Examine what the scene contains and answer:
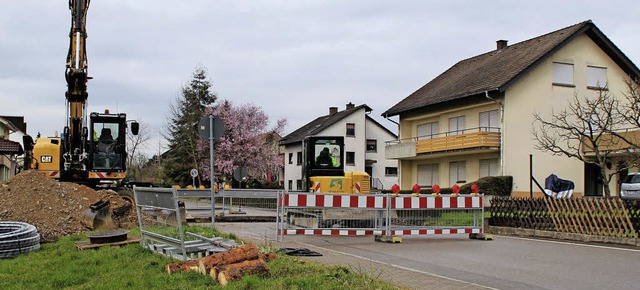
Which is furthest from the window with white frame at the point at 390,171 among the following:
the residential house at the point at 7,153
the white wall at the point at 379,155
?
the residential house at the point at 7,153

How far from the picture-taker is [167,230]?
10.2 meters

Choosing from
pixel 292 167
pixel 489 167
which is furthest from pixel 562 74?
pixel 292 167

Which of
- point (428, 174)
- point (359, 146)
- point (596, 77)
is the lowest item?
point (428, 174)

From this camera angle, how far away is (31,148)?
77.0 feet

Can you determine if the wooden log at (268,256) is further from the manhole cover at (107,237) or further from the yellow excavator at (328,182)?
the yellow excavator at (328,182)

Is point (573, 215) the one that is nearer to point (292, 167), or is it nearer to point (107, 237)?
point (107, 237)

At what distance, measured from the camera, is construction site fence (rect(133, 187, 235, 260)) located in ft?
30.2

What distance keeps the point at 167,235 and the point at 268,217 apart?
13976 mm

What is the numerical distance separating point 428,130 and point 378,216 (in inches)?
1105

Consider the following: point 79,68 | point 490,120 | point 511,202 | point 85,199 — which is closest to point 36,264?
→ point 85,199

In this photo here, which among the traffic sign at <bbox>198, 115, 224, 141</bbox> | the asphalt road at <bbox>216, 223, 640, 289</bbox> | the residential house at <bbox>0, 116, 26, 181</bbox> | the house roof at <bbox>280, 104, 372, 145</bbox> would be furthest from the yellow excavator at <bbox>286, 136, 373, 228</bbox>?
the house roof at <bbox>280, 104, 372, 145</bbox>

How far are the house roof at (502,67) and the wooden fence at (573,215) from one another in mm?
17074

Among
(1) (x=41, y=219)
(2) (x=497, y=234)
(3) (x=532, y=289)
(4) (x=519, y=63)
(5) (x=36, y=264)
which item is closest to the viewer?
(3) (x=532, y=289)

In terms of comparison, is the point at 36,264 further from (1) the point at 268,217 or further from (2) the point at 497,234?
(1) the point at 268,217
